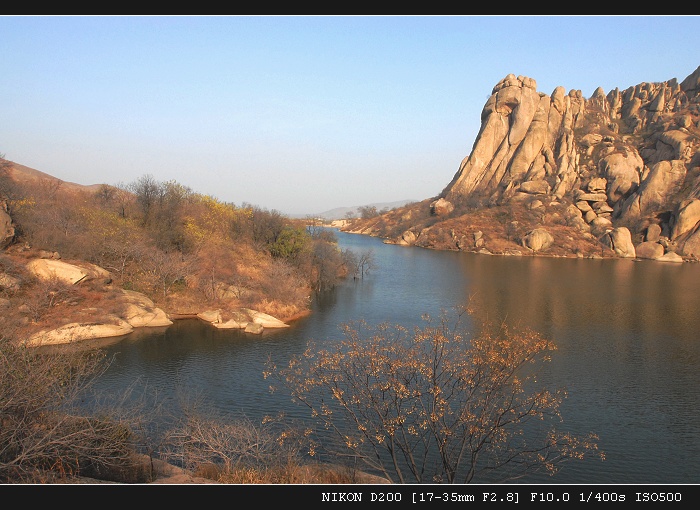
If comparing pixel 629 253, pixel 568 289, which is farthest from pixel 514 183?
pixel 568 289

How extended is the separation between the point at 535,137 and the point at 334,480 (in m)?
121

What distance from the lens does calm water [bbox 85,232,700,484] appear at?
19828 millimetres

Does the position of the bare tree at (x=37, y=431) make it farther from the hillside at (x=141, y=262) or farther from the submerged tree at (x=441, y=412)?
the hillside at (x=141, y=262)

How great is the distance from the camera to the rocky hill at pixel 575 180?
92875 millimetres

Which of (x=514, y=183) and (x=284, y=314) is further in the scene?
(x=514, y=183)

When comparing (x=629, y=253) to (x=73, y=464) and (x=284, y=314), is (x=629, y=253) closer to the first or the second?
(x=284, y=314)

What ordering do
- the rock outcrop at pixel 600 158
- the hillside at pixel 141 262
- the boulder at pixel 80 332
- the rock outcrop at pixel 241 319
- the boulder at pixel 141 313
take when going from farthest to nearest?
the rock outcrop at pixel 600 158
the rock outcrop at pixel 241 319
the boulder at pixel 141 313
the hillside at pixel 141 262
the boulder at pixel 80 332

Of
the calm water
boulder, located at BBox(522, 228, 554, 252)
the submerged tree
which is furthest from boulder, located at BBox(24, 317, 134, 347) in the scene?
boulder, located at BBox(522, 228, 554, 252)

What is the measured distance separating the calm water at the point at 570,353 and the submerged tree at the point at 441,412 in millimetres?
1628

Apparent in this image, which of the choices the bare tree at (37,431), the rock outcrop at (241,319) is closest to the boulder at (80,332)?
the rock outcrop at (241,319)

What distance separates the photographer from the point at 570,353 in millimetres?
30828
